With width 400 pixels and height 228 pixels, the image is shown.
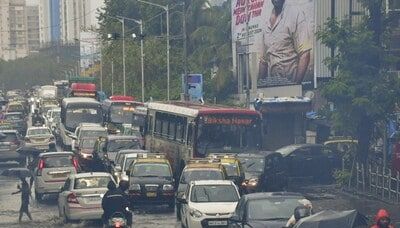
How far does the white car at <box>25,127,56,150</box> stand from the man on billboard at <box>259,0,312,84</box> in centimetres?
1456

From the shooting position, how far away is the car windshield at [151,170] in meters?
34.4

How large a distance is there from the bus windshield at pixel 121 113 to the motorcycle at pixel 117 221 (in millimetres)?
45989

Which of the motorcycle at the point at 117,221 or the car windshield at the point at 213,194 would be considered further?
the car windshield at the point at 213,194

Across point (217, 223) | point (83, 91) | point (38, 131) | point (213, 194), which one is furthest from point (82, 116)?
point (217, 223)

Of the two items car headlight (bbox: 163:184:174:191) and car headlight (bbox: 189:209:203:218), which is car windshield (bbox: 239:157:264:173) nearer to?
car headlight (bbox: 163:184:174:191)

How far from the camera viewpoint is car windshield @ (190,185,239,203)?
27438mm

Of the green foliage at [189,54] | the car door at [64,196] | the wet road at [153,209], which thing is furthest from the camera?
the green foliage at [189,54]

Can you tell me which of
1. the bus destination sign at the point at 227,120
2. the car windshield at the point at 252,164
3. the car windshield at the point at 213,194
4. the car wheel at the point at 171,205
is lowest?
the car wheel at the point at 171,205


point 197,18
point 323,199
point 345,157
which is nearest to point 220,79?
point 197,18

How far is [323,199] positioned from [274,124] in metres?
14.1

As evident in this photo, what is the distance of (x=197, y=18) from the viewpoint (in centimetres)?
9494

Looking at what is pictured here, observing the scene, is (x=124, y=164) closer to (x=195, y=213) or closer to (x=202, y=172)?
(x=202, y=172)

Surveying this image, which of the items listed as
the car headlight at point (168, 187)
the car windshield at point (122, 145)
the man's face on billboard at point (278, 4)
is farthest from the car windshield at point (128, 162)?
the man's face on billboard at point (278, 4)

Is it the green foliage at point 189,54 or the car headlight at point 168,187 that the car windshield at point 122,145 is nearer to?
the car headlight at point 168,187
